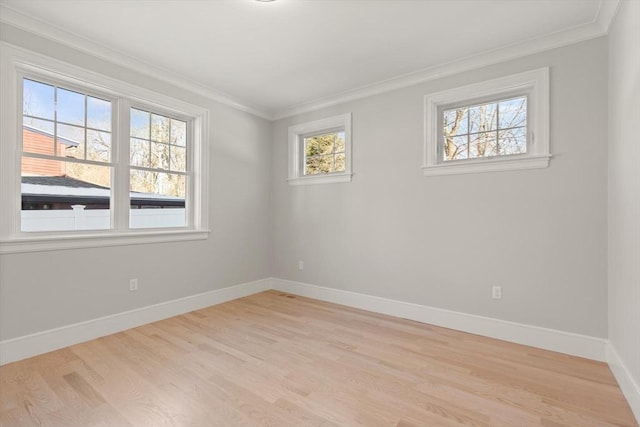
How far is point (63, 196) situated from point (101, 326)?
124 cm

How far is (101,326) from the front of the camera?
9.28 ft

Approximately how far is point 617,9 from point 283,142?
358 centimetres

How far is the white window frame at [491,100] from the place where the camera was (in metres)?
2.65

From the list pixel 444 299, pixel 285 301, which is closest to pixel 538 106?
pixel 444 299

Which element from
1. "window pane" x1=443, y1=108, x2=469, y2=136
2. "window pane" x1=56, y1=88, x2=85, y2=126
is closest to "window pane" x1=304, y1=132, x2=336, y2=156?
"window pane" x1=443, y1=108, x2=469, y2=136

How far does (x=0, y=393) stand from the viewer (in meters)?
1.93

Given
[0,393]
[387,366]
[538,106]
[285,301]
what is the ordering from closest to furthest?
1. [0,393]
2. [387,366]
3. [538,106]
4. [285,301]

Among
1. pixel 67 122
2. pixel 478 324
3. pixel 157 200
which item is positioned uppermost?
pixel 67 122

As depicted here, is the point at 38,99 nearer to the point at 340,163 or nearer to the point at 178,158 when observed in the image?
the point at 178,158

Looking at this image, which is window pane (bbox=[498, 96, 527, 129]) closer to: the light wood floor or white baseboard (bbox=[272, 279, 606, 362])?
white baseboard (bbox=[272, 279, 606, 362])

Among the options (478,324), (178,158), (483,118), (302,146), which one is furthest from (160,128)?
(478,324)

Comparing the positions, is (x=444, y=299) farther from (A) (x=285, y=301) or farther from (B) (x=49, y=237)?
(B) (x=49, y=237)

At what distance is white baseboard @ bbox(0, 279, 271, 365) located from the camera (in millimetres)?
2357

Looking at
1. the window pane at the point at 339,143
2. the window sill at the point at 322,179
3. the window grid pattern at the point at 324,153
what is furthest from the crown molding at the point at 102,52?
the window pane at the point at 339,143
